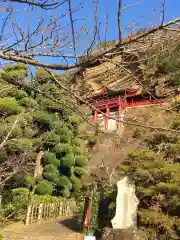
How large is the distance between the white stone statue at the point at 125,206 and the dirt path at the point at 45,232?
63.3 inches

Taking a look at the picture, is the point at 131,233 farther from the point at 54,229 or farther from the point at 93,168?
the point at 93,168

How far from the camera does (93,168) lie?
17984 mm

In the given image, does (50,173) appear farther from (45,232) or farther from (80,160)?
(45,232)

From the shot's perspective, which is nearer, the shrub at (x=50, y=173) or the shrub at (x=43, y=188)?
the shrub at (x=43, y=188)

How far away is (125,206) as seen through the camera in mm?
8633

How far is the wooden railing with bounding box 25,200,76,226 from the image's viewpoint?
12.4m

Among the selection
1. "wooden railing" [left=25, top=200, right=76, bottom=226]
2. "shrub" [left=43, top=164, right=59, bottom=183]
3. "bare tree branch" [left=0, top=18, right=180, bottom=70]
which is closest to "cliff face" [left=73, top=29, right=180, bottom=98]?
"bare tree branch" [left=0, top=18, right=180, bottom=70]

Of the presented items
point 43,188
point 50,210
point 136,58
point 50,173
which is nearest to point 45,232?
point 50,210

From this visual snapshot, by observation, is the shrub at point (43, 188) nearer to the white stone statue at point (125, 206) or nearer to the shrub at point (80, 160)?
the shrub at point (80, 160)

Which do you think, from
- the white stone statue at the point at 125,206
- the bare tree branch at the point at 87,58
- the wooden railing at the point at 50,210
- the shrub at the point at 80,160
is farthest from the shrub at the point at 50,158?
the bare tree branch at the point at 87,58

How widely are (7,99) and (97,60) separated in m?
12.8

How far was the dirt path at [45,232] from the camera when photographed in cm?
966

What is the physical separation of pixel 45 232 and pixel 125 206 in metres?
3.30

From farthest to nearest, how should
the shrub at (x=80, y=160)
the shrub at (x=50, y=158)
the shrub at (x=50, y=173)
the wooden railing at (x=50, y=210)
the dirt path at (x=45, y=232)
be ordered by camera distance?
1. the shrub at (x=80, y=160)
2. the shrub at (x=50, y=158)
3. the shrub at (x=50, y=173)
4. the wooden railing at (x=50, y=210)
5. the dirt path at (x=45, y=232)
